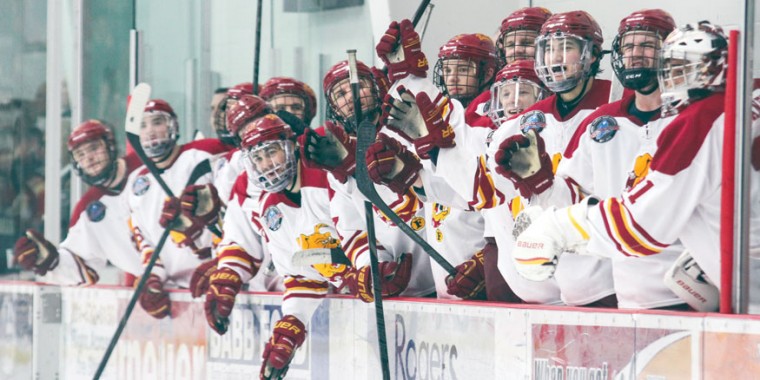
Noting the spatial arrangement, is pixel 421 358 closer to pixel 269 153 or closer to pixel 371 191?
pixel 371 191

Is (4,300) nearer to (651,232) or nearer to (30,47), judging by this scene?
(30,47)

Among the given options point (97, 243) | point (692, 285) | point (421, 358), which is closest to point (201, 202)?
point (97, 243)

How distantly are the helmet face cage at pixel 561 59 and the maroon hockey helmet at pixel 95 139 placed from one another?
277 cm

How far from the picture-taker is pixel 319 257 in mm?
3951

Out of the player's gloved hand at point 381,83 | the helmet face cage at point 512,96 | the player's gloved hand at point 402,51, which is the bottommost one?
the helmet face cage at point 512,96

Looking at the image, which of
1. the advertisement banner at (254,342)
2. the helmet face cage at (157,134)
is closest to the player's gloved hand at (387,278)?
the advertisement banner at (254,342)

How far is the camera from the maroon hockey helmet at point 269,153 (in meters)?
4.01

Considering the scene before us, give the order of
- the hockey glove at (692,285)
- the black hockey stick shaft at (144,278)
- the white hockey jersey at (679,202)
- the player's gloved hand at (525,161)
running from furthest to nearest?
the black hockey stick shaft at (144,278) → the player's gloved hand at (525,161) → the hockey glove at (692,285) → the white hockey jersey at (679,202)

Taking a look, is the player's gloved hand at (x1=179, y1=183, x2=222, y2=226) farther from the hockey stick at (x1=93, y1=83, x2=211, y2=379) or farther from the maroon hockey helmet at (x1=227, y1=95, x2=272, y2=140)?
the maroon hockey helmet at (x1=227, y1=95, x2=272, y2=140)

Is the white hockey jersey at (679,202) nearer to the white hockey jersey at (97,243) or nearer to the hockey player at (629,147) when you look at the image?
the hockey player at (629,147)

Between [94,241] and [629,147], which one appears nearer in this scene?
[629,147]

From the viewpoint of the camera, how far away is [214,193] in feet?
15.8

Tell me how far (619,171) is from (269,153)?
135cm

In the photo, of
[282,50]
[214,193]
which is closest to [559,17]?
[214,193]
